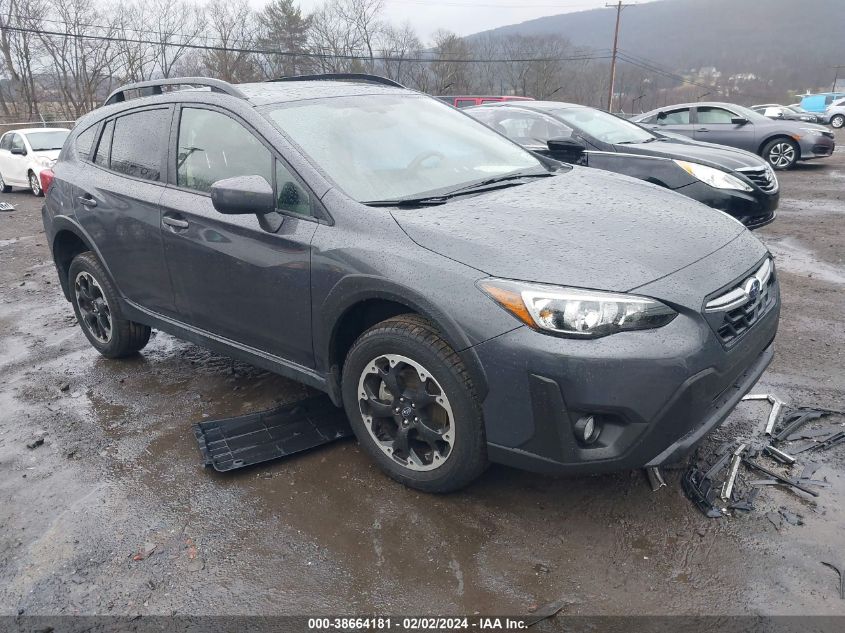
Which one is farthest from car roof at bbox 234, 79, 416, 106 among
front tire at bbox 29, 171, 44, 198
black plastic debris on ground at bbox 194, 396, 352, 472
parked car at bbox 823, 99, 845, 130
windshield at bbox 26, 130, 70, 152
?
parked car at bbox 823, 99, 845, 130

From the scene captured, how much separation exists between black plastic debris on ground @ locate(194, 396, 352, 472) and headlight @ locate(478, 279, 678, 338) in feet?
4.86

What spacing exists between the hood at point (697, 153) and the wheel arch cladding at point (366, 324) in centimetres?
470

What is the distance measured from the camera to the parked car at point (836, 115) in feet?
105

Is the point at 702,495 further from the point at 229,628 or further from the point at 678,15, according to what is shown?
the point at 678,15

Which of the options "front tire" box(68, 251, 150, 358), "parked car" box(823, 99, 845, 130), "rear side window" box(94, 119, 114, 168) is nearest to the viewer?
"rear side window" box(94, 119, 114, 168)

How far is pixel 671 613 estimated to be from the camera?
2234 millimetres

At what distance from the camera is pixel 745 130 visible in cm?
1366

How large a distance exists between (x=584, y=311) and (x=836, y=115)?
1465 inches

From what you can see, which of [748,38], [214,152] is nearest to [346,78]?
[214,152]

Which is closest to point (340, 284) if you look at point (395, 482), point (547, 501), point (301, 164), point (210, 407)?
point (301, 164)

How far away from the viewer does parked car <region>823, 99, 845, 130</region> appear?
105 feet

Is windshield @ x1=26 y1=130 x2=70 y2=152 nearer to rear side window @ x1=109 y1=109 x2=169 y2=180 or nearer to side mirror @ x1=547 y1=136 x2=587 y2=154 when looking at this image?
rear side window @ x1=109 y1=109 x2=169 y2=180

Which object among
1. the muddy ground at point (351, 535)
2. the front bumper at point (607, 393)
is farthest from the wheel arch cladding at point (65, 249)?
the front bumper at point (607, 393)

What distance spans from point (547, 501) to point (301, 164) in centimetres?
191
